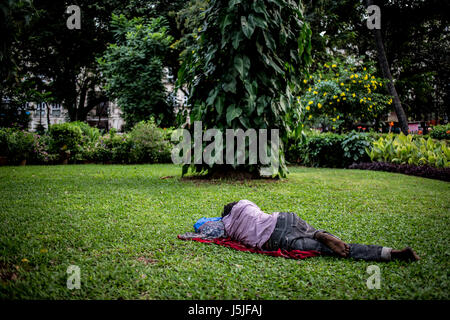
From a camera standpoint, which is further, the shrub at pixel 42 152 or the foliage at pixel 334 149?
the shrub at pixel 42 152

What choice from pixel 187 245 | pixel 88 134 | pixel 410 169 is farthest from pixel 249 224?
pixel 88 134

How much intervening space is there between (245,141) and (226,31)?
82.2 inches

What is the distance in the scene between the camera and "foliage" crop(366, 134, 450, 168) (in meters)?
7.48

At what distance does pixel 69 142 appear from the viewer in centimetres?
1062

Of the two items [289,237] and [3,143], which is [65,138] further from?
[289,237]

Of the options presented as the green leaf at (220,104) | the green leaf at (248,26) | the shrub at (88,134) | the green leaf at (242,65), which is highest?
the green leaf at (248,26)

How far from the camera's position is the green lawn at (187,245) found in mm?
1964

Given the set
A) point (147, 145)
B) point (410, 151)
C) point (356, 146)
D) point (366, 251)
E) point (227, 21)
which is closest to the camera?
point (366, 251)

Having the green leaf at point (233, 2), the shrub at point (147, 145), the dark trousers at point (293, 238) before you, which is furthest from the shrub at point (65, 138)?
the dark trousers at point (293, 238)

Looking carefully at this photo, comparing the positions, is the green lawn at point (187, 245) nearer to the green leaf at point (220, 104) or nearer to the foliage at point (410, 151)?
the green leaf at point (220, 104)

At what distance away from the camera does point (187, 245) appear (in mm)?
2752

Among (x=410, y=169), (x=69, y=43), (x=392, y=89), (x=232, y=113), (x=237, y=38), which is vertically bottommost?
(x=410, y=169)

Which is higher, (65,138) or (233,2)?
(233,2)

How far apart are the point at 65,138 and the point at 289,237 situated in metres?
10.2
